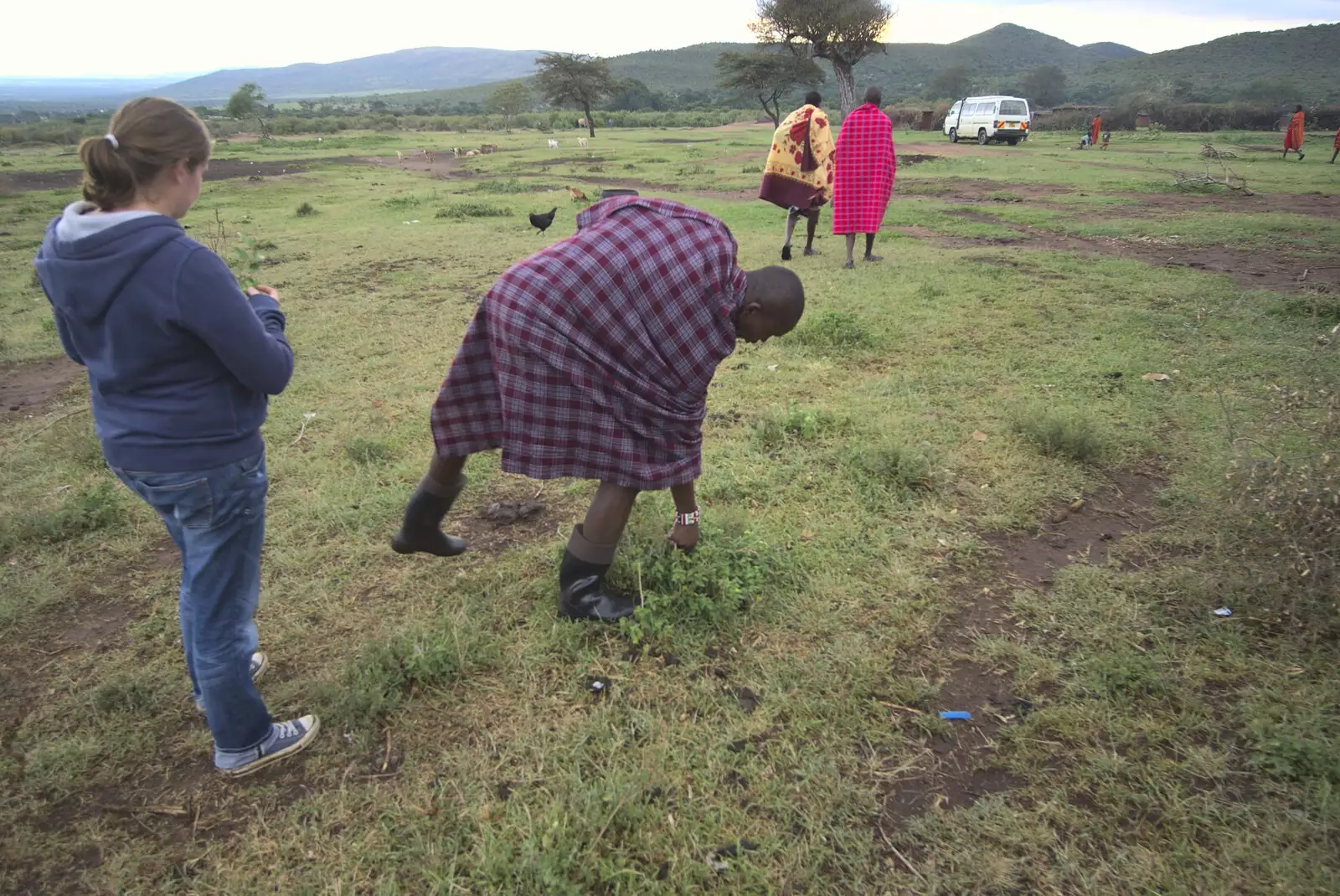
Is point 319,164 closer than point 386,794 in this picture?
No

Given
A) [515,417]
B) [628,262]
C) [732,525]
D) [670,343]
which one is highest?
[628,262]

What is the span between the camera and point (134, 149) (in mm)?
1559

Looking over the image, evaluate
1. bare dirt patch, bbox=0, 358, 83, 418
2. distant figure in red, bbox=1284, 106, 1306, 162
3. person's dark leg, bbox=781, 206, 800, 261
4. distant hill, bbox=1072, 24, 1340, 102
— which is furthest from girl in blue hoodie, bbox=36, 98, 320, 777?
distant hill, bbox=1072, 24, 1340, 102

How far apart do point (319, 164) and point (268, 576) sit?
25.5 meters

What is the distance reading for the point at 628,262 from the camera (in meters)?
2.15

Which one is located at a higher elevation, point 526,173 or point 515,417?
point 526,173

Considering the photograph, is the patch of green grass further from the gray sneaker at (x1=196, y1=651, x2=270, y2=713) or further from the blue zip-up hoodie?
the blue zip-up hoodie

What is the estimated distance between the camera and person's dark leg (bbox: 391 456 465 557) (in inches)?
102

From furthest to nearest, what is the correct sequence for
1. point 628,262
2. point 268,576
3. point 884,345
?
point 884,345, point 268,576, point 628,262

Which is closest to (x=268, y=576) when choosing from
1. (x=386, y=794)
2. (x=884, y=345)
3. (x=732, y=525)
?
(x=386, y=794)

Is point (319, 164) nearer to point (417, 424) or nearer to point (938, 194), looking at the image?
point (938, 194)

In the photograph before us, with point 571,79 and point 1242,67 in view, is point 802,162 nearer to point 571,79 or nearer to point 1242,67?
point 571,79

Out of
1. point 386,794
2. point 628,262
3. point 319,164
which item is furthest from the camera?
point 319,164

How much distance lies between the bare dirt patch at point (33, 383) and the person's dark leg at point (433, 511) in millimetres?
3901
